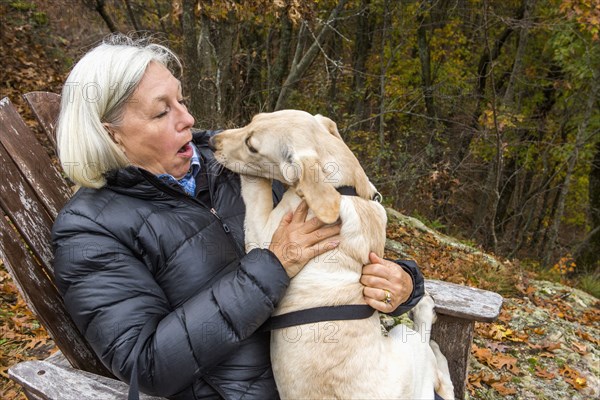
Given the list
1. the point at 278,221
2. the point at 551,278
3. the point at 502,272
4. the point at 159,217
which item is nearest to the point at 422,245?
the point at 502,272

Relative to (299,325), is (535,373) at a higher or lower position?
lower

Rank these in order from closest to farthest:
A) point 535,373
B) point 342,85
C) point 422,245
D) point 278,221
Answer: point 278,221 → point 535,373 → point 422,245 → point 342,85

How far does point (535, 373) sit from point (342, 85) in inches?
323

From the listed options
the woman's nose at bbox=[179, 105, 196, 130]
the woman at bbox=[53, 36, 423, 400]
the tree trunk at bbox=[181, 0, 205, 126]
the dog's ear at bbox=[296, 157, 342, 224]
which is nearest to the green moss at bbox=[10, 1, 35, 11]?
the tree trunk at bbox=[181, 0, 205, 126]

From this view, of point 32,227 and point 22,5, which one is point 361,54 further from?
point 32,227

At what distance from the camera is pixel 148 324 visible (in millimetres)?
1796

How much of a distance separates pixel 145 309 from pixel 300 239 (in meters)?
0.71

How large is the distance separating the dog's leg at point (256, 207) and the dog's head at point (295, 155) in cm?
6

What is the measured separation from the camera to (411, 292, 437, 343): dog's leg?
253 cm

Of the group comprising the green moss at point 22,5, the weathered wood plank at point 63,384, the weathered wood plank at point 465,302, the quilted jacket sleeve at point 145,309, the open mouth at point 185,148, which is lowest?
the weathered wood plank at point 465,302

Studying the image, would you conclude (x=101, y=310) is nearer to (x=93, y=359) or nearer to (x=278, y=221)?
(x=93, y=359)

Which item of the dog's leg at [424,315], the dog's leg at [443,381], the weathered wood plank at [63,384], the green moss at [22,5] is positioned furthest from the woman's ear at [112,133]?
the green moss at [22,5]

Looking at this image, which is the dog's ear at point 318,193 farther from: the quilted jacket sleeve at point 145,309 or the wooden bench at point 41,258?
the wooden bench at point 41,258

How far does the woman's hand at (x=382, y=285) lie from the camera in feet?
7.08
